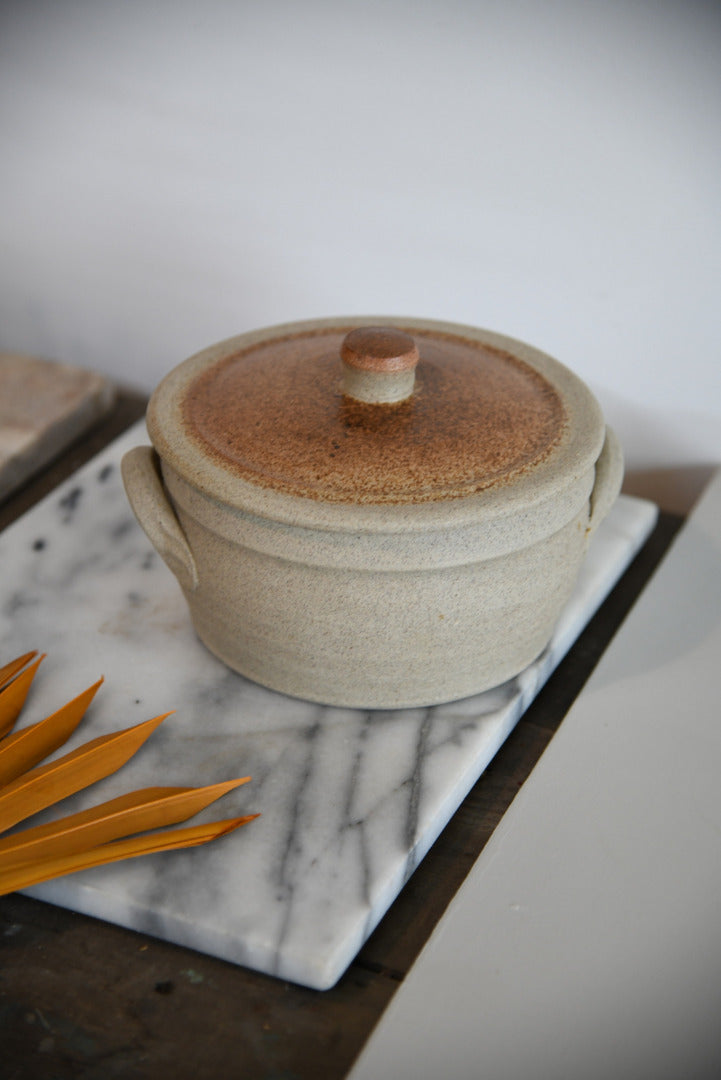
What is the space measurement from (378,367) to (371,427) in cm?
4

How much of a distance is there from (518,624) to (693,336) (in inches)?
17.6

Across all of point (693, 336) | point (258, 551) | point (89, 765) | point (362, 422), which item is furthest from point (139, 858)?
point (693, 336)

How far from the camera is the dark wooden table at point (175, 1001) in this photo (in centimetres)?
49

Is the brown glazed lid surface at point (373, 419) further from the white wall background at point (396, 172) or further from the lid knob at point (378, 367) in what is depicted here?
the white wall background at point (396, 172)

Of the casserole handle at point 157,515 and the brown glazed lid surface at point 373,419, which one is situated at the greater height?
the brown glazed lid surface at point 373,419

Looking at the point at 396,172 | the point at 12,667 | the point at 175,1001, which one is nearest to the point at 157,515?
the point at 12,667

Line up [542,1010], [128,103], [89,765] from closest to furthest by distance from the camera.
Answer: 1. [542,1010]
2. [89,765]
3. [128,103]

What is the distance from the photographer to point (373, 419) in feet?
2.07

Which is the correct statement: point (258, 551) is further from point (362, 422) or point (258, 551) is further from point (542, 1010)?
point (542, 1010)

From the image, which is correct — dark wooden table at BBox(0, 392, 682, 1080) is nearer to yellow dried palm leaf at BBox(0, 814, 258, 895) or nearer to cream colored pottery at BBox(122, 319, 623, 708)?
yellow dried palm leaf at BBox(0, 814, 258, 895)

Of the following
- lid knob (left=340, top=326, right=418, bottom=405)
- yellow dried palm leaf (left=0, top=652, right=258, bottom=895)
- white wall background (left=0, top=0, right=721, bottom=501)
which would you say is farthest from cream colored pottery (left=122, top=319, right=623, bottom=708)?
white wall background (left=0, top=0, right=721, bottom=501)

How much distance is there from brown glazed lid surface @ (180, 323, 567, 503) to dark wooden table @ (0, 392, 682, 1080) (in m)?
0.25

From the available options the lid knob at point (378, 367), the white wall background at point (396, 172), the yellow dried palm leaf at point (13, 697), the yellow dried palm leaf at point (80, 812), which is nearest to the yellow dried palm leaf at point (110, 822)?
the yellow dried palm leaf at point (80, 812)

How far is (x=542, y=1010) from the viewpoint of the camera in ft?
1.63
